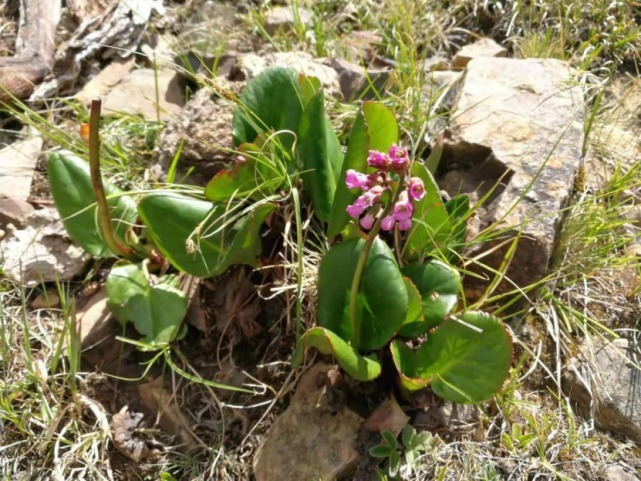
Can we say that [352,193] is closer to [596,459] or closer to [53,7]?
[596,459]

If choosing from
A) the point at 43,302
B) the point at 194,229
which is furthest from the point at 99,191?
the point at 43,302

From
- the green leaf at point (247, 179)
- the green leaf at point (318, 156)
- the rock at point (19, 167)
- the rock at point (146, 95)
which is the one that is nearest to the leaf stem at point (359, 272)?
the green leaf at point (318, 156)

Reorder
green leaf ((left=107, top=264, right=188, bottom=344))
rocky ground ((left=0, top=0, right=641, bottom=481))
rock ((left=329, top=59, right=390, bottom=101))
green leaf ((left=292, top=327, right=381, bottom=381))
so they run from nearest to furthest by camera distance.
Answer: green leaf ((left=292, top=327, right=381, bottom=381)) < rocky ground ((left=0, top=0, right=641, bottom=481)) < green leaf ((left=107, top=264, right=188, bottom=344)) < rock ((left=329, top=59, right=390, bottom=101))

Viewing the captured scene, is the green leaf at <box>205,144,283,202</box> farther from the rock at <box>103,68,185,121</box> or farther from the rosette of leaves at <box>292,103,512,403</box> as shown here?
the rock at <box>103,68,185,121</box>

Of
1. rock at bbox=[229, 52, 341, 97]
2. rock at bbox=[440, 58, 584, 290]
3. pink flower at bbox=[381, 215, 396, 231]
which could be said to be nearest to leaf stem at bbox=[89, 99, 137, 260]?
pink flower at bbox=[381, 215, 396, 231]

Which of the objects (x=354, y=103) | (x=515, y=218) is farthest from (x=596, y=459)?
(x=354, y=103)

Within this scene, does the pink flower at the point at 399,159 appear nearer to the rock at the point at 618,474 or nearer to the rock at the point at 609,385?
the rock at the point at 609,385
